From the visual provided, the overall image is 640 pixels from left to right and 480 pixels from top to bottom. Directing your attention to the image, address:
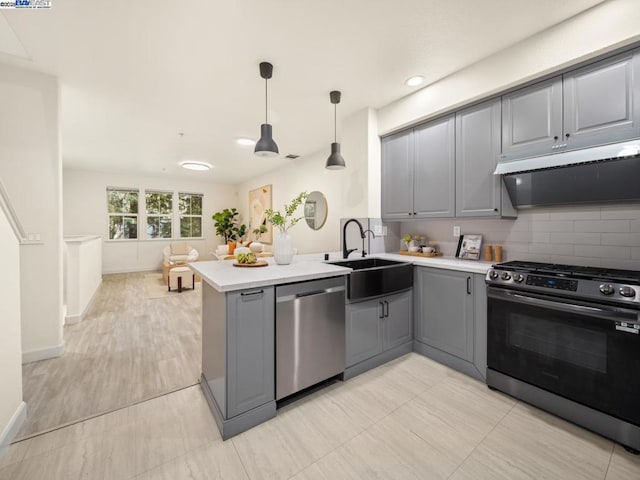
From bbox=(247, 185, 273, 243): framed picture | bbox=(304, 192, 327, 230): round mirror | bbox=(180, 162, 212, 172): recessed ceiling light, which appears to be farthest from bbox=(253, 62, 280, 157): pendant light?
bbox=(247, 185, 273, 243): framed picture

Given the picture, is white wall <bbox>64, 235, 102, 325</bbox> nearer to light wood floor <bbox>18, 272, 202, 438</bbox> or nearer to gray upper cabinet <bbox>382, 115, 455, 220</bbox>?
light wood floor <bbox>18, 272, 202, 438</bbox>

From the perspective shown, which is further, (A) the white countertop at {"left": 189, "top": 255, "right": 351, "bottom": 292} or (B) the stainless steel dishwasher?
(B) the stainless steel dishwasher

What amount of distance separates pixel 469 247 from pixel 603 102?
144 centimetres

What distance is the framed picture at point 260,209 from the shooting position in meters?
6.99

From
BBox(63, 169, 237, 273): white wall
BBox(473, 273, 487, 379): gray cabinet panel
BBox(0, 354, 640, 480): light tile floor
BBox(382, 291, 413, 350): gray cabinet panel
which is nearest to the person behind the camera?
BBox(0, 354, 640, 480): light tile floor

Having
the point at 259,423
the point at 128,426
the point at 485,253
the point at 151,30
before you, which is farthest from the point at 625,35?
the point at 128,426

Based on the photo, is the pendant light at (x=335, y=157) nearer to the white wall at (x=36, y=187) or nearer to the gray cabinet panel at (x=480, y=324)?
the gray cabinet panel at (x=480, y=324)

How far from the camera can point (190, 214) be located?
8.48m

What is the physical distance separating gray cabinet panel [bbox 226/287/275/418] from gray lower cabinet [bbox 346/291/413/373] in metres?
0.72

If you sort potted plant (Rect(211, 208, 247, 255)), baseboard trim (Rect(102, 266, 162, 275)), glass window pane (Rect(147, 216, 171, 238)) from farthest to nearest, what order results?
potted plant (Rect(211, 208, 247, 255))
glass window pane (Rect(147, 216, 171, 238))
baseboard trim (Rect(102, 266, 162, 275))

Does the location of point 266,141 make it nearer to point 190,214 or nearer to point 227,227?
point 227,227

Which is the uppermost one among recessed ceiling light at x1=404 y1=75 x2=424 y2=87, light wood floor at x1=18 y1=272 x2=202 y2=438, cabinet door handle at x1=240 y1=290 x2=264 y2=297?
recessed ceiling light at x1=404 y1=75 x2=424 y2=87

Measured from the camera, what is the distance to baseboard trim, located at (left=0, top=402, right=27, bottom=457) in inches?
59.3

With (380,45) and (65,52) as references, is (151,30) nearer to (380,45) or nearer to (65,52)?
(65,52)
